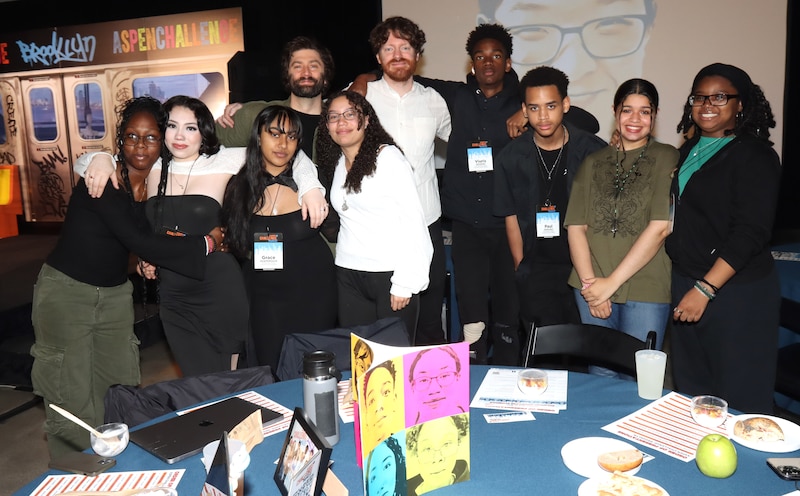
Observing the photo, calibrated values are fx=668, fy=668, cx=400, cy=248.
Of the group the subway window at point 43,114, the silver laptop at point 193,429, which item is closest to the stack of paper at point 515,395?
the silver laptop at point 193,429

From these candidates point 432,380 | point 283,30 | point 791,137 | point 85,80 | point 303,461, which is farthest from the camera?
point 85,80

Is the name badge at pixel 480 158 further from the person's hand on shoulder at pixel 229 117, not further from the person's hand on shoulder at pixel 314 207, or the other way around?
the person's hand on shoulder at pixel 229 117

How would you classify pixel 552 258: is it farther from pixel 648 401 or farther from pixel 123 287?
pixel 123 287

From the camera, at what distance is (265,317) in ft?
9.24

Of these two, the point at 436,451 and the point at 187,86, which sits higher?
the point at 187,86

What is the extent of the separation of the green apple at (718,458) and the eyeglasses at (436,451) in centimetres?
53

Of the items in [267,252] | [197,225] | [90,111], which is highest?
[90,111]

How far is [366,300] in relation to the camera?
2869 millimetres

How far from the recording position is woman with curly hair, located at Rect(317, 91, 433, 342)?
273 centimetres

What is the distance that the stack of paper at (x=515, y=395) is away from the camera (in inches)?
70.4

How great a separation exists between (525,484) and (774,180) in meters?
1.68

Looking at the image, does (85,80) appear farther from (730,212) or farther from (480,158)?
(730,212)

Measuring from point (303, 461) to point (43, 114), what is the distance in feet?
27.0

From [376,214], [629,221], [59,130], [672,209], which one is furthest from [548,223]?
[59,130]
